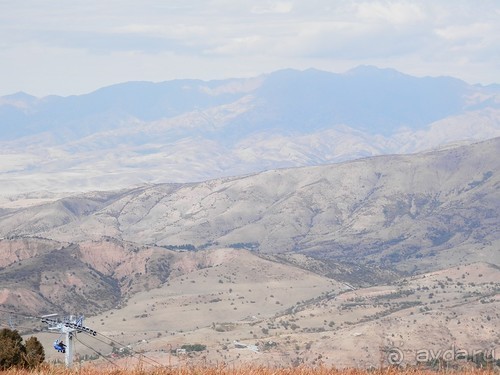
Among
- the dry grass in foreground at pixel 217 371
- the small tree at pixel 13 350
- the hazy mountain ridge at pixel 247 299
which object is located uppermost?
the dry grass in foreground at pixel 217 371

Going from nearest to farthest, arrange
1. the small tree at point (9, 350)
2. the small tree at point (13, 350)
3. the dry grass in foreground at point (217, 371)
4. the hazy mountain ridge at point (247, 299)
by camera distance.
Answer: the dry grass in foreground at point (217, 371) < the small tree at point (13, 350) < the small tree at point (9, 350) < the hazy mountain ridge at point (247, 299)

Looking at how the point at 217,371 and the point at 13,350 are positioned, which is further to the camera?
the point at 13,350

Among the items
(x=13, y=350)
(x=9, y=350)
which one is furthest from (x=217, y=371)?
(x=9, y=350)

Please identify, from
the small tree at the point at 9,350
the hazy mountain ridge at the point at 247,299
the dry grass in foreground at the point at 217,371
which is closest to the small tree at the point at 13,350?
the small tree at the point at 9,350

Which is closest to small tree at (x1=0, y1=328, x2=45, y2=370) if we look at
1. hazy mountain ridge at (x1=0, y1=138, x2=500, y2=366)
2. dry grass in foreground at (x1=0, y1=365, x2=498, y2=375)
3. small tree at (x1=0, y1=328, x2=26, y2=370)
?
small tree at (x1=0, y1=328, x2=26, y2=370)

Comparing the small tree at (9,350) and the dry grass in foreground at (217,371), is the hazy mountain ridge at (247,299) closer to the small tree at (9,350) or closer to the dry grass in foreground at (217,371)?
the small tree at (9,350)

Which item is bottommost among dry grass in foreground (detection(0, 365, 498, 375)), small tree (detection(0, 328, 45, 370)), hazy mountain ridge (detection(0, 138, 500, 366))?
hazy mountain ridge (detection(0, 138, 500, 366))

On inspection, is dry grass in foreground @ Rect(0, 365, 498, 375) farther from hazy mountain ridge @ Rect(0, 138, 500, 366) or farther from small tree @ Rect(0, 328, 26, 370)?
hazy mountain ridge @ Rect(0, 138, 500, 366)

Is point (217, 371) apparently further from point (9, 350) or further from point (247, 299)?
point (247, 299)

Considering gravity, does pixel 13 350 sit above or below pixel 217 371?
below

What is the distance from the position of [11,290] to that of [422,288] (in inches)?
2464

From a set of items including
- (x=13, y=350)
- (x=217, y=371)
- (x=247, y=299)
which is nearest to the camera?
(x=217, y=371)

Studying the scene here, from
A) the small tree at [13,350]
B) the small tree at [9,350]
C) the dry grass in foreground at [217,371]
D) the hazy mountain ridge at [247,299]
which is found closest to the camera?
the dry grass in foreground at [217,371]

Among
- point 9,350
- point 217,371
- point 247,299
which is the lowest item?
point 247,299
